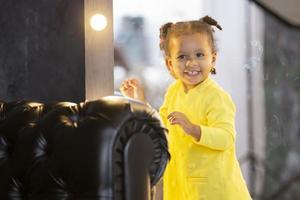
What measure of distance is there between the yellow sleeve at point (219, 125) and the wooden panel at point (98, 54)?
367 mm

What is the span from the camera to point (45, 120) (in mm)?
1350

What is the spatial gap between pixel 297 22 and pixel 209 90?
1740mm

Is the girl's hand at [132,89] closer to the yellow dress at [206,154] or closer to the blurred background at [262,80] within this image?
the yellow dress at [206,154]

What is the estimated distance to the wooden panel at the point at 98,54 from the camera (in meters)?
1.92

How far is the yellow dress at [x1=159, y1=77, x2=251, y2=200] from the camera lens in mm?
1794

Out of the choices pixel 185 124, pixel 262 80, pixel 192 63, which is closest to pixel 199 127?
pixel 185 124

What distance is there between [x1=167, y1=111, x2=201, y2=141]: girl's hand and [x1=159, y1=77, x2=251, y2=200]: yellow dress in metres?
0.03

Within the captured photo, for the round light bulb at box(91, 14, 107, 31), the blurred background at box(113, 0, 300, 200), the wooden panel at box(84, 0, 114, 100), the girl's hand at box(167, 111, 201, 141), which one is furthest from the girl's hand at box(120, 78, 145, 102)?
the blurred background at box(113, 0, 300, 200)

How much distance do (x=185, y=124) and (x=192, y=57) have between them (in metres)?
0.28

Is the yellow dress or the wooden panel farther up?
the wooden panel

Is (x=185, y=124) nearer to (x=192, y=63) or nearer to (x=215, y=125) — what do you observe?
(x=215, y=125)

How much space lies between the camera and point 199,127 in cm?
173

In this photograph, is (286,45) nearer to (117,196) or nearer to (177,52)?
(177,52)

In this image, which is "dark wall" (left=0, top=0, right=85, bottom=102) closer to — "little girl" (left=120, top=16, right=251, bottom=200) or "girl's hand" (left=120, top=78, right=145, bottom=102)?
"girl's hand" (left=120, top=78, right=145, bottom=102)
